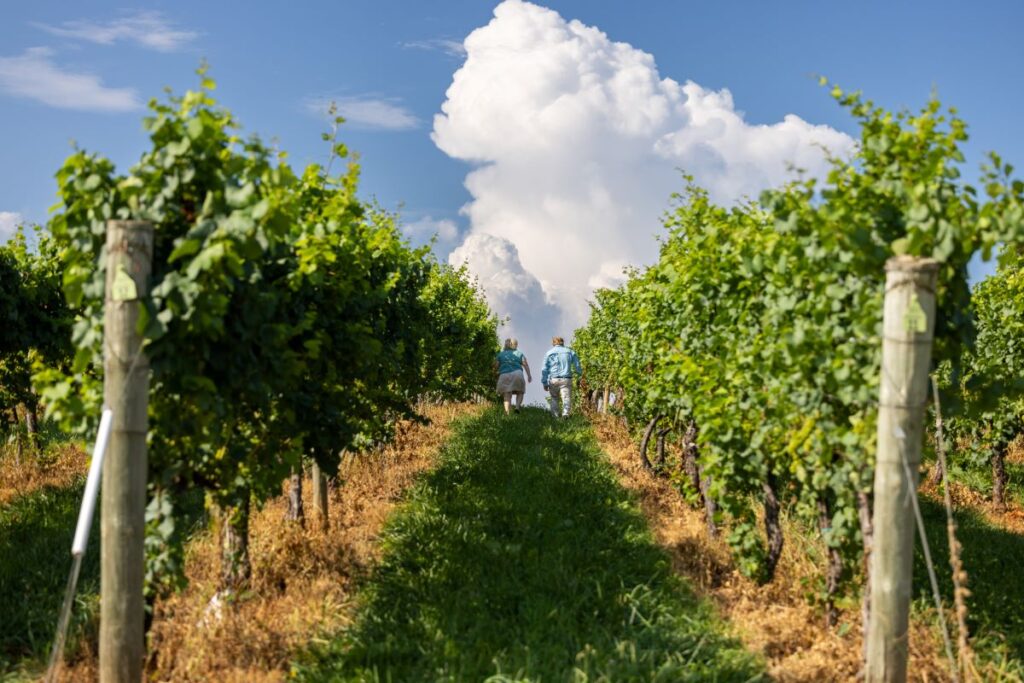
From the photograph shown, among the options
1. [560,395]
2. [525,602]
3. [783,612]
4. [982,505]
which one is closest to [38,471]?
[525,602]

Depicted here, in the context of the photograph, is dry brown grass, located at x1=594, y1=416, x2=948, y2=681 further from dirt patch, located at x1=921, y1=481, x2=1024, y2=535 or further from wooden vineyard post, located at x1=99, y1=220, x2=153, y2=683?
dirt patch, located at x1=921, y1=481, x2=1024, y2=535

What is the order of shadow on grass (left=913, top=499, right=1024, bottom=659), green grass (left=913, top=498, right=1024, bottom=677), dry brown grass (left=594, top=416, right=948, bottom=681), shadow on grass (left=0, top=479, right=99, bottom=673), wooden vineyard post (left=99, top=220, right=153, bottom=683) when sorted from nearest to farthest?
1. wooden vineyard post (left=99, top=220, right=153, bottom=683)
2. dry brown grass (left=594, top=416, right=948, bottom=681)
3. shadow on grass (left=0, top=479, right=99, bottom=673)
4. green grass (left=913, top=498, right=1024, bottom=677)
5. shadow on grass (left=913, top=499, right=1024, bottom=659)

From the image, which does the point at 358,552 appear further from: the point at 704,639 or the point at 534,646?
the point at 704,639

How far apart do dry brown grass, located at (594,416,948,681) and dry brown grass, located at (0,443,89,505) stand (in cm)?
705

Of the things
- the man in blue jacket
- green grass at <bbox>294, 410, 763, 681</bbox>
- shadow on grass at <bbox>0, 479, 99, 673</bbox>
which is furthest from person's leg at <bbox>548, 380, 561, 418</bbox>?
shadow on grass at <bbox>0, 479, 99, 673</bbox>

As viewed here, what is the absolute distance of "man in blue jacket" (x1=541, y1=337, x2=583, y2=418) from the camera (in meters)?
19.7

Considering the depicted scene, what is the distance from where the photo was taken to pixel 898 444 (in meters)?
4.35

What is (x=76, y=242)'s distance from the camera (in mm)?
4582

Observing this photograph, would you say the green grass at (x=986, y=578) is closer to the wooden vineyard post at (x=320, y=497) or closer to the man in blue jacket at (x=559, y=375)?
the wooden vineyard post at (x=320, y=497)

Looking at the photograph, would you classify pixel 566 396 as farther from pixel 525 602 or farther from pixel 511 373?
pixel 525 602

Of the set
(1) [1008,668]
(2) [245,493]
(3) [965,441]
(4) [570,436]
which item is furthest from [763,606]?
(3) [965,441]

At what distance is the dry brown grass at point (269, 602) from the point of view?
5.11 metres

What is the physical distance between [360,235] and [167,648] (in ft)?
12.0

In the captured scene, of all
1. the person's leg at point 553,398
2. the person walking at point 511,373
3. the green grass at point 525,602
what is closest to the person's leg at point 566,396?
the person's leg at point 553,398
